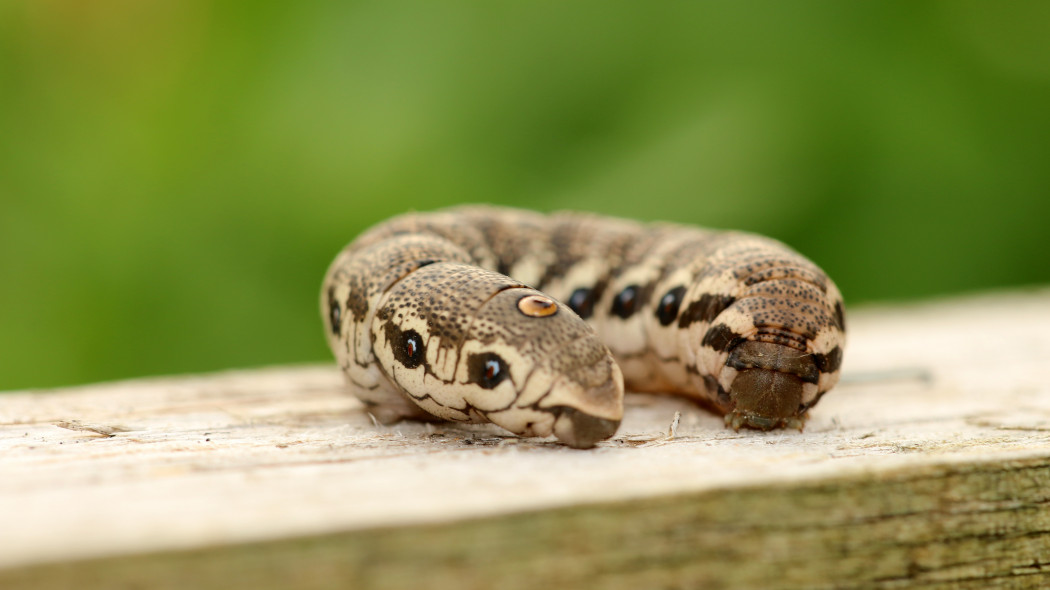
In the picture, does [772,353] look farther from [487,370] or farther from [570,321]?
[487,370]

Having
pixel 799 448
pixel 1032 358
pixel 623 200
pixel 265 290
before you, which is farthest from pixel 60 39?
pixel 1032 358

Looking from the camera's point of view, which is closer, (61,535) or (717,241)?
(61,535)

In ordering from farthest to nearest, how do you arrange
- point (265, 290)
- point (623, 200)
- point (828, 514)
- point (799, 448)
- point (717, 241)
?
point (623, 200) < point (265, 290) < point (717, 241) < point (799, 448) < point (828, 514)

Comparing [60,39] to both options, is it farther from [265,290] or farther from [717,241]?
[717,241]

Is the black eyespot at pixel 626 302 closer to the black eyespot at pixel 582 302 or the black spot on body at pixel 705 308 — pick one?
the black eyespot at pixel 582 302

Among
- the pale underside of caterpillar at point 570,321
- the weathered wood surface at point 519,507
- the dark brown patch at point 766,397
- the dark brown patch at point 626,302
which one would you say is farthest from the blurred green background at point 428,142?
the dark brown patch at point 766,397

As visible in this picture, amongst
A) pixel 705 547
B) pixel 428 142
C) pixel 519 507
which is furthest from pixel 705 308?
pixel 428 142
